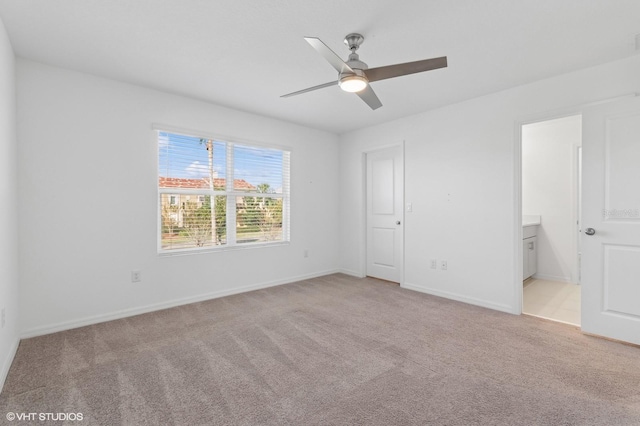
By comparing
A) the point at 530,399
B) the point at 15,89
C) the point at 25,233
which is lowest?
the point at 530,399

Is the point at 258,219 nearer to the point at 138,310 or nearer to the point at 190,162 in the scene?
the point at 190,162

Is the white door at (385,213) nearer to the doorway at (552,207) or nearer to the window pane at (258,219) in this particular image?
the window pane at (258,219)

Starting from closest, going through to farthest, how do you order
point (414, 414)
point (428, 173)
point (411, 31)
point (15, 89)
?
point (414, 414) < point (411, 31) < point (15, 89) < point (428, 173)

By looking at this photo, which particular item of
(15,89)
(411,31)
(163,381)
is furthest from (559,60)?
(15,89)

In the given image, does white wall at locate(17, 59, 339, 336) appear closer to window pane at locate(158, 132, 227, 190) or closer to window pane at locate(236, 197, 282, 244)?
window pane at locate(158, 132, 227, 190)

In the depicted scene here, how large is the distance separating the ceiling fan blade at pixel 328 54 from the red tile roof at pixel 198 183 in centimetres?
247

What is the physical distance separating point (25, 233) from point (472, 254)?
182 inches

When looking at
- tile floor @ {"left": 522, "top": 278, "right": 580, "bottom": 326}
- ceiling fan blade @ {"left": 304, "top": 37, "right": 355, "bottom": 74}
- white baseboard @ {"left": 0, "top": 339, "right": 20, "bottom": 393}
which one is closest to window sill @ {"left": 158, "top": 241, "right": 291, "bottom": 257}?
white baseboard @ {"left": 0, "top": 339, "right": 20, "bottom": 393}

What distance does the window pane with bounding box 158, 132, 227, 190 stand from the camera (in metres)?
3.58

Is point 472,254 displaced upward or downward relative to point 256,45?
downward

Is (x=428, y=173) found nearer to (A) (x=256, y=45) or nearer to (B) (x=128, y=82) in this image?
(A) (x=256, y=45)

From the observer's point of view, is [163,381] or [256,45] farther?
[256,45]

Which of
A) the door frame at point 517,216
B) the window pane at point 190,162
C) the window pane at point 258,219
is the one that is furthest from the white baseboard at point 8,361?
the door frame at point 517,216

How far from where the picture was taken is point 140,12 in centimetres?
208
